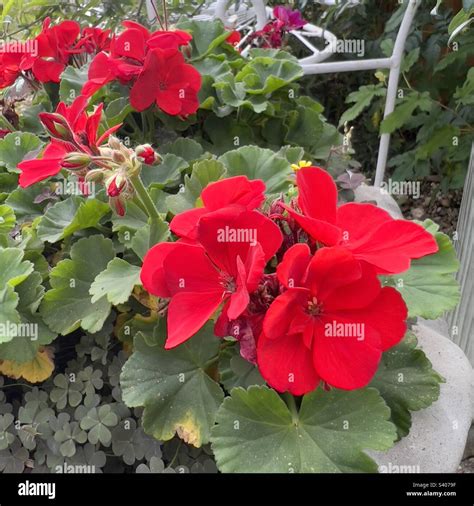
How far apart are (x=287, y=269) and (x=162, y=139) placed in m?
0.64

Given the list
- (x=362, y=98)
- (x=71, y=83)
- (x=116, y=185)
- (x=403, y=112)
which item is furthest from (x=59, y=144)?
(x=362, y=98)

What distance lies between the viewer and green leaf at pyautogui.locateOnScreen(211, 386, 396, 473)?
61cm

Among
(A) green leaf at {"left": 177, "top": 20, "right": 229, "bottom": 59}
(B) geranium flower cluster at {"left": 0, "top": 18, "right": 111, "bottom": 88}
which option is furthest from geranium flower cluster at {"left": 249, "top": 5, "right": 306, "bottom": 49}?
(B) geranium flower cluster at {"left": 0, "top": 18, "right": 111, "bottom": 88}

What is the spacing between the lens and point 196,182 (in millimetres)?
836

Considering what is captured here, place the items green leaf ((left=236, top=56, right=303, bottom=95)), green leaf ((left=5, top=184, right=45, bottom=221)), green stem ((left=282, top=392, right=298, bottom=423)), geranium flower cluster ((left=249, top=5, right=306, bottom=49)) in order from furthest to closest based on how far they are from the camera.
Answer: geranium flower cluster ((left=249, top=5, right=306, bottom=49)), green leaf ((left=236, top=56, right=303, bottom=95)), green leaf ((left=5, top=184, right=45, bottom=221)), green stem ((left=282, top=392, right=298, bottom=423))

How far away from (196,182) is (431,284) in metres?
0.33

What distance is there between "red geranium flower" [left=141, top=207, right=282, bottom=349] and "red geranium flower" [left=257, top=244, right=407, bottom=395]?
4 centimetres

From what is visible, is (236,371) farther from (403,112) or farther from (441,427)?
(403,112)

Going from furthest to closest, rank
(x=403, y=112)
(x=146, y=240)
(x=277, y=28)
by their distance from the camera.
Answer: (x=403, y=112), (x=277, y=28), (x=146, y=240)

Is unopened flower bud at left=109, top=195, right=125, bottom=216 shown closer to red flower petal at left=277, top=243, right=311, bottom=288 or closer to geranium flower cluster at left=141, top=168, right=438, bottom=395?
geranium flower cluster at left=141, top=168, right=438, bottom=395

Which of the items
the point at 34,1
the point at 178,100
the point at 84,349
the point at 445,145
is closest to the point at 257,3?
the point at 34,1

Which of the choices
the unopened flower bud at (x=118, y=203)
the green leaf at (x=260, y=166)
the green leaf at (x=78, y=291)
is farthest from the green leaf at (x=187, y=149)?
the unopened flower bud at (x=118, y=203)

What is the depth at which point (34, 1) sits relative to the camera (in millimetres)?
1518
